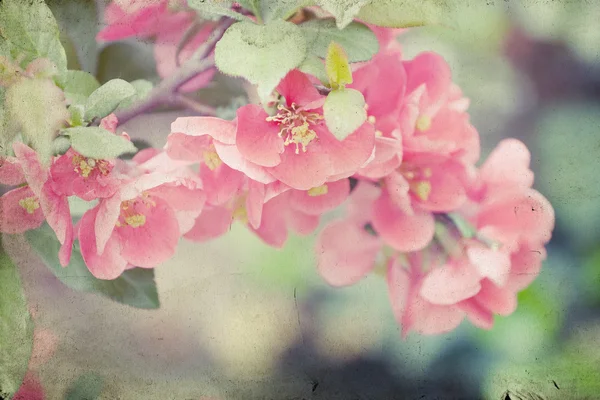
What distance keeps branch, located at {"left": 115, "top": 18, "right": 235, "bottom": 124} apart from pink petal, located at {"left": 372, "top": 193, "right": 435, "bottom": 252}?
12.2 inches

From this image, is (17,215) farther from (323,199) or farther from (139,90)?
(323,199)

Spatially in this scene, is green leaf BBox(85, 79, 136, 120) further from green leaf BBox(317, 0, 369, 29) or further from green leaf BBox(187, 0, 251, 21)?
green leaf BBox(317, 0, 369, 29)

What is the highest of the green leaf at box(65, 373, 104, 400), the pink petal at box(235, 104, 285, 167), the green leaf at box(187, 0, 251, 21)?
the green leaf at box(187, 0, 251, 21)

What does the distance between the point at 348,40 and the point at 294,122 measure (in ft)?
0.43

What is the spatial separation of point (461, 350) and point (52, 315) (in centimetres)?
61

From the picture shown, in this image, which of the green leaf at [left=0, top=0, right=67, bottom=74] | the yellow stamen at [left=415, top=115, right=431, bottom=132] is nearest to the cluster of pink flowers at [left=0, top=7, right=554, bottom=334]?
the yellow stamen at [left=415, top=115, right=431, bottom=132]

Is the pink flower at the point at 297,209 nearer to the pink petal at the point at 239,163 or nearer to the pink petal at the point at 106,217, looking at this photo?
the pink petal at the point at 239,163

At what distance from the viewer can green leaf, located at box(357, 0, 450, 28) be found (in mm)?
772

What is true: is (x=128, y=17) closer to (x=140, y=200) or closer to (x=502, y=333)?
(x=140, y=200)

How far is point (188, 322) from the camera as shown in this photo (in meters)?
0.85

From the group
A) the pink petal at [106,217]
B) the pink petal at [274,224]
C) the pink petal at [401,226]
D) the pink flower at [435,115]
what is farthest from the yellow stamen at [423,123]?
the pink petal at [106,217]

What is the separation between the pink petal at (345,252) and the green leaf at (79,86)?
385mm

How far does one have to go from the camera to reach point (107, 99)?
31.2 inches

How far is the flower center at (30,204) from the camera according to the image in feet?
2.71
